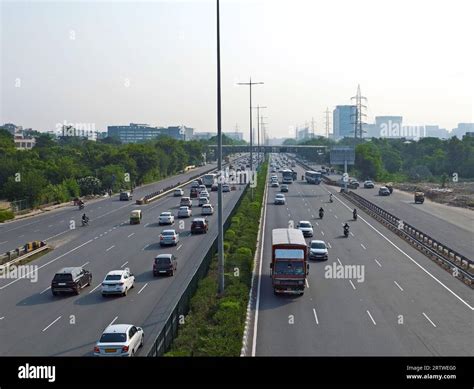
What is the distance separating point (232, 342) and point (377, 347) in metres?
4.70

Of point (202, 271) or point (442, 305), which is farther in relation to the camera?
point (202, 271)

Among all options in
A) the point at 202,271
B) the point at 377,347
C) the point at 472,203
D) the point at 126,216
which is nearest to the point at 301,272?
the point at 202,271

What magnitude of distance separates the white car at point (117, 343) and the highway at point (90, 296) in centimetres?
121

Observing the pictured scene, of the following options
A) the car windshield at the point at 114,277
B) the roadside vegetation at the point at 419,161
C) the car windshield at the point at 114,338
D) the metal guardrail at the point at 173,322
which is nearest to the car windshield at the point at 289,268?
the metal guardrail at the point at 173,322

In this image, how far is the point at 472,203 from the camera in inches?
2808

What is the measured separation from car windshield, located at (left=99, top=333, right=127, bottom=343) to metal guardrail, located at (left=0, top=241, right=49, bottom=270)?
17.8 metres

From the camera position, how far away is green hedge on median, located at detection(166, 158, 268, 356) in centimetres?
1672

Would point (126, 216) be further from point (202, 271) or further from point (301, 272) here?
point (301, 272)

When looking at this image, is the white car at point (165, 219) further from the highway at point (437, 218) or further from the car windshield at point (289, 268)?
the car windshield at point (289, 268)

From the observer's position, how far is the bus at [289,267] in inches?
994

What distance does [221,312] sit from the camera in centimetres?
2044

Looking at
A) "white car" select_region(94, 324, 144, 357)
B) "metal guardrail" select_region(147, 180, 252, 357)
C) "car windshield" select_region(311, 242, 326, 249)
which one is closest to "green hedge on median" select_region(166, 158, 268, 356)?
"metal guardrail" select_region(147, 180, 252, 357)
